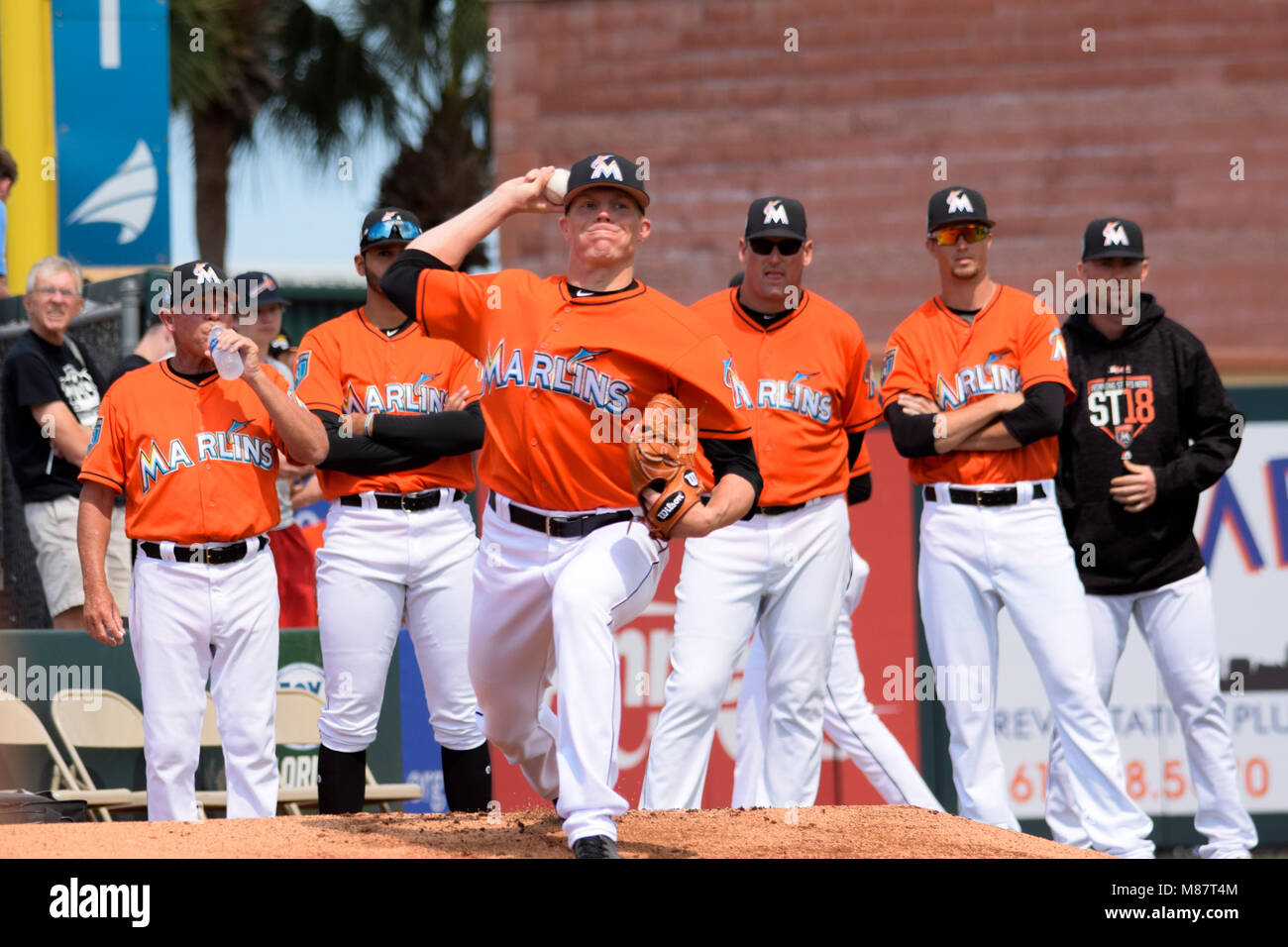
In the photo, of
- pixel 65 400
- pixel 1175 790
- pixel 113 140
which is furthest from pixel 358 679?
pixel 113 140

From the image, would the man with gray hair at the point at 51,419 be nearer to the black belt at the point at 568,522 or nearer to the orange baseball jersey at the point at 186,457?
the orange baseball jersey at the point at 186,457

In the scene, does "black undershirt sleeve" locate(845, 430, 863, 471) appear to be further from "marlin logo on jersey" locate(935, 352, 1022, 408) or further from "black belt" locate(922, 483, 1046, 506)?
"black belt" locate(922, 483, 1046, 506)

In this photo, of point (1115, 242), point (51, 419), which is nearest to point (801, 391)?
point (1115, 242)

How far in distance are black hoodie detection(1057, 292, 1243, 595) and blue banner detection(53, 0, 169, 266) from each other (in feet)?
20.9

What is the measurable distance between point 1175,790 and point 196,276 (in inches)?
226

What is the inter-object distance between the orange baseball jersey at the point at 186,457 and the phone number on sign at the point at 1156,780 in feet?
14.7

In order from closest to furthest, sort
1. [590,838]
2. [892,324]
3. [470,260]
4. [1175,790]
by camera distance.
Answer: [590,838] < [1175,790] < [892,324] < [470,260]

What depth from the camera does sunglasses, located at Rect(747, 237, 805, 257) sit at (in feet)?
20.5

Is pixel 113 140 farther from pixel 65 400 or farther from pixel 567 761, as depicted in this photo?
pixel 567 761

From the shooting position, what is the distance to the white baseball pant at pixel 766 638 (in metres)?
5.92

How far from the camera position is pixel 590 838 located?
448cm

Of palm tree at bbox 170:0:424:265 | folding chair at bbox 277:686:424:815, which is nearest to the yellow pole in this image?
folding chair at bbox 277:686:424:815

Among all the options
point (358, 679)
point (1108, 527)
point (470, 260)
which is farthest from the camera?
point (470, 260)

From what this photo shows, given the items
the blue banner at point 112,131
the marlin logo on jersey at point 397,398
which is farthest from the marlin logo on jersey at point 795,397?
the blue banner at point 112,131
